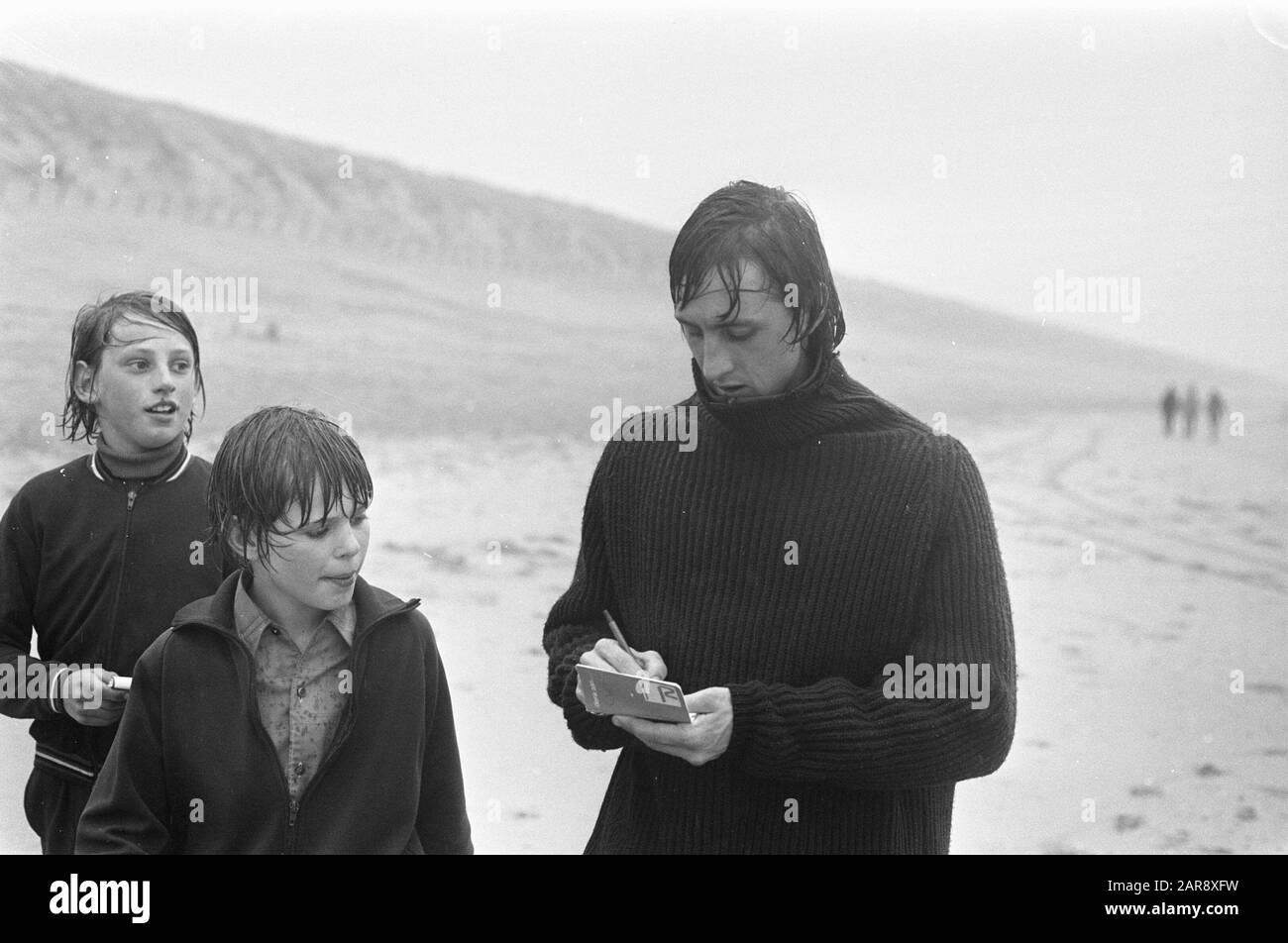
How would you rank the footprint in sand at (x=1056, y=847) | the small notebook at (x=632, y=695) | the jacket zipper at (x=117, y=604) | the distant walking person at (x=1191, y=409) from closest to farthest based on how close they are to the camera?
1. the small notebook at (x=632, y=695)
2. the jacket zipper at (x=117, y=604)
3. the footprint in sand at (x=1056, y=847)
4. the distant walking person at (x=1191, y=409)

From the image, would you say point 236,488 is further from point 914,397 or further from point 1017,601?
point 914,397

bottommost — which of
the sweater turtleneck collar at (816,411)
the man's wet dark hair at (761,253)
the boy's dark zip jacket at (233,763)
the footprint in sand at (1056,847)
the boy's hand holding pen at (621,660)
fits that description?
the footprint in sand at (1056,847)

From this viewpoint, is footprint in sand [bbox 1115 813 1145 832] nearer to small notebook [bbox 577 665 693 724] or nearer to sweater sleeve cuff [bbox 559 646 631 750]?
sweater sleeve cuff [bbox 559 646 631 750]

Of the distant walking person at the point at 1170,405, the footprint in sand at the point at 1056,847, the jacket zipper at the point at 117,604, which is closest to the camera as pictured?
the jacket zipper at the point at 117,604

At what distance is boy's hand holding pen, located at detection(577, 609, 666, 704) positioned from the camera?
1513mm

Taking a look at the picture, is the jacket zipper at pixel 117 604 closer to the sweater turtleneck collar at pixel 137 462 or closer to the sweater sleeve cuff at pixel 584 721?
the sweater turtleneck collar at pixel 137 462

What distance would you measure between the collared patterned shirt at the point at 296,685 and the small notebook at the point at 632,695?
0.97 feet

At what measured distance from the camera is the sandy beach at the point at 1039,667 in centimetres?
339

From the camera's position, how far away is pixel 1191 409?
9734 mm

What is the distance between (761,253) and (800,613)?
415 millimetres

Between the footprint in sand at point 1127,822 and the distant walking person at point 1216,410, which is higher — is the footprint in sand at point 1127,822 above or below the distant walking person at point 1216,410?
below

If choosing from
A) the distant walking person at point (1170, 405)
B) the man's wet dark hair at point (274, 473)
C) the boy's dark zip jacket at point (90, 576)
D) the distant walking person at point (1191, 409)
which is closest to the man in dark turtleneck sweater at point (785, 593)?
the man's wet dark hair at point (274, 473)

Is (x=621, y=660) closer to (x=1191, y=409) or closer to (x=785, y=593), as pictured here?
(x=785, y=593)
